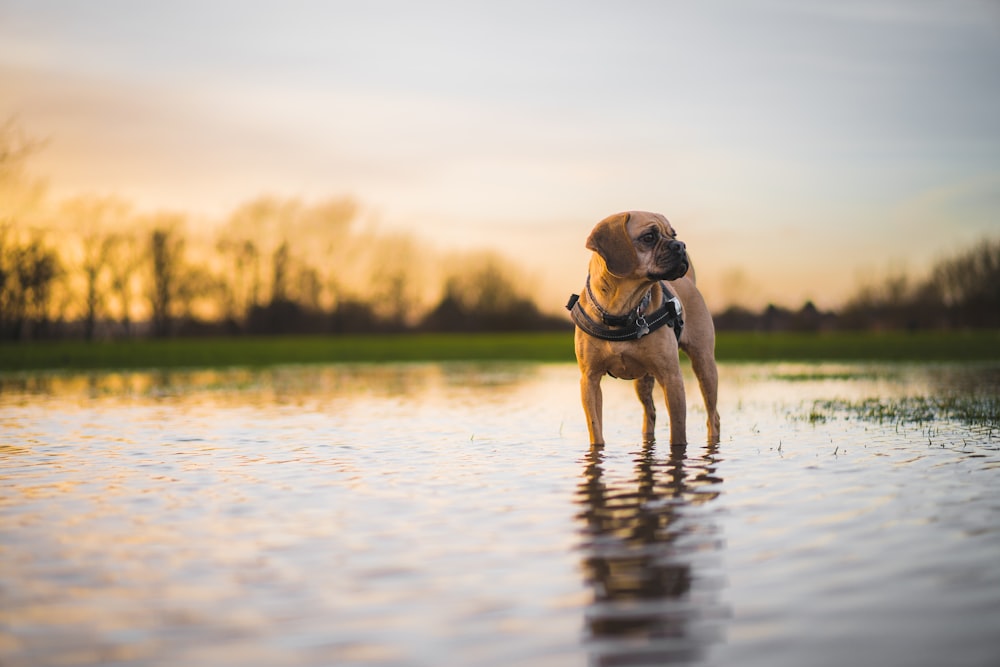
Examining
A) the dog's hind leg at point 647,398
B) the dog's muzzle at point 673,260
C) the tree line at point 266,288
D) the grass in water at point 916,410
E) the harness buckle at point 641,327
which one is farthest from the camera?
the tree line at point 266,288

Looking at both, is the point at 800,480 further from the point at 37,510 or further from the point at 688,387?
the point at 688,387

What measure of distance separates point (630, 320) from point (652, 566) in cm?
420

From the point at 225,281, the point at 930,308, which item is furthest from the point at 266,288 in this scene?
the point at 930,308

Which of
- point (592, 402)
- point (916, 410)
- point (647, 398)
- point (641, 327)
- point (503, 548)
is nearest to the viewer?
point (503, 548)

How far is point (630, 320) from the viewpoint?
8.66 m

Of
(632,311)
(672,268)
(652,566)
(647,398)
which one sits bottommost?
(652,566)

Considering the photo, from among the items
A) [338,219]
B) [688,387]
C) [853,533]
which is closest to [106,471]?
[853,533]

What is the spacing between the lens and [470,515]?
604 cm

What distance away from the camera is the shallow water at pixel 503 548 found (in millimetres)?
3586

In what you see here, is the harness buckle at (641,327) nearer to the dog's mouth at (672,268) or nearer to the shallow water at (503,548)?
the dog's mouth at (672,268)

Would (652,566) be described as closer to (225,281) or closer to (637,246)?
(637,246)

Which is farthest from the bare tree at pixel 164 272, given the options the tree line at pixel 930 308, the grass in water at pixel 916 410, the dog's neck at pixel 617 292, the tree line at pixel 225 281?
the dog's neck at pixel 617 292

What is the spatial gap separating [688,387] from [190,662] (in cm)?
1850

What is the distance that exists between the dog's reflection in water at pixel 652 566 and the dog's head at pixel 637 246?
1.76 m
